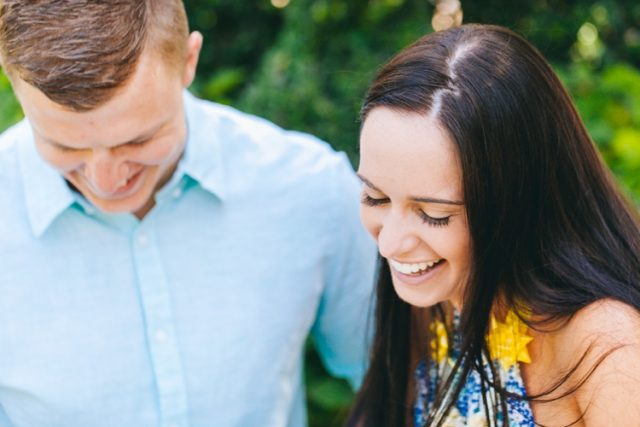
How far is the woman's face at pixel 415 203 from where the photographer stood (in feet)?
5.98

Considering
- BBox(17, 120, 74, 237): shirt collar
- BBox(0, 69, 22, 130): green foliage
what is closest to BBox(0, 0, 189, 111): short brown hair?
BBox(17, 120, 74, 237): shirt collar

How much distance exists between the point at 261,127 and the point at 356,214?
1.22ft

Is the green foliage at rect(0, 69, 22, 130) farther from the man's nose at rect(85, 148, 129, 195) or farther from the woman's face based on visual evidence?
the woman's face

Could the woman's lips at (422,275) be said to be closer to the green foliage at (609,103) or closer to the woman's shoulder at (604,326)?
the woman's shoulder at (604,326)

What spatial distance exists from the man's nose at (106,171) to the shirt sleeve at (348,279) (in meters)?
0.69

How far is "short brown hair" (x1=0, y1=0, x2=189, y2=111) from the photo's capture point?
1962mm

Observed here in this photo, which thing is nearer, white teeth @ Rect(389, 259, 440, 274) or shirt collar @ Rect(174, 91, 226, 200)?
white teeth @ Rect(389, 259, 440, 274)

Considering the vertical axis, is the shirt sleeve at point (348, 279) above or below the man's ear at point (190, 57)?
below

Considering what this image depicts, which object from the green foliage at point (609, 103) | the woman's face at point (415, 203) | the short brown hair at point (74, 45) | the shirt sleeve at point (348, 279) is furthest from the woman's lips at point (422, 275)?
the green foliage at point (609, 103)

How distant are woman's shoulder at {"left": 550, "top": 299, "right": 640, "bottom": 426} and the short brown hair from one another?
1.10 meters

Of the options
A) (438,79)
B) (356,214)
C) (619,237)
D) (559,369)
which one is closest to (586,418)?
(559,369)

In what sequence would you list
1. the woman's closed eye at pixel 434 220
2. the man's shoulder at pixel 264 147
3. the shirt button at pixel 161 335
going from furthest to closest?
the man's shoulder at pixel 264 147 → the shirt button at pixel 161 335 → the woman's closed eye at pixel 434 220

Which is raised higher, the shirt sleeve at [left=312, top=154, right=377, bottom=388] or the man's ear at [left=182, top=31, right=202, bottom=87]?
the man's ear at [left=182, top=31, right=202, bottom=87]

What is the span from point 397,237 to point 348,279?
30.1 inches
